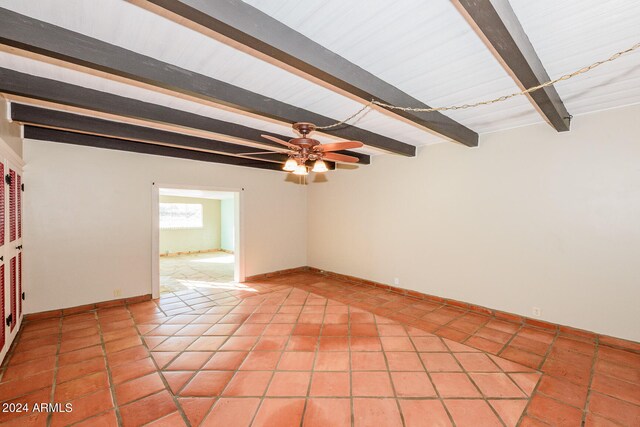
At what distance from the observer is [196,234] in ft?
33.1

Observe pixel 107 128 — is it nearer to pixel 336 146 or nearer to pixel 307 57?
pixel 336 146

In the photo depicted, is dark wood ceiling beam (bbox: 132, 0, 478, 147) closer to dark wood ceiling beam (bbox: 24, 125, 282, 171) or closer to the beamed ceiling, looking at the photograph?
the beamed ceiling

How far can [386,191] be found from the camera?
5285mm

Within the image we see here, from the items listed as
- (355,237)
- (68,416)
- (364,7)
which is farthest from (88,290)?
(364,7)

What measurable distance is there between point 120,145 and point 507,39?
5.07 m

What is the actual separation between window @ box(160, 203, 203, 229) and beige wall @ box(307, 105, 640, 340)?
721 cm

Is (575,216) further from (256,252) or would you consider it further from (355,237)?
(256,252)

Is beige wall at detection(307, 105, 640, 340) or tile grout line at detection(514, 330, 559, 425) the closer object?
tile grout line at detection(514, 330, 559, 425)

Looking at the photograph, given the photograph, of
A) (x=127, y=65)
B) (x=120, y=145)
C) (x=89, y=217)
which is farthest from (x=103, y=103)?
(x=89, y=217)

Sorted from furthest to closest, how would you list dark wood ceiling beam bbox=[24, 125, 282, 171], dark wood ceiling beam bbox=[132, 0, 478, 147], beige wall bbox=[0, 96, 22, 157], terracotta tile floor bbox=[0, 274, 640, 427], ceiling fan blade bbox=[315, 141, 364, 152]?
dark wood ceiling beam bbox=[24, 125, 282, 171]
beige wall bbox=[0, 96, 22, 157]
ceiling fan blade bbox=[315, 141, 364, 152]
terracotta tile floor bbox=[0, 274, 640, 427]
dark wood ceiling beam bbox=[132, 0, 478, 147]

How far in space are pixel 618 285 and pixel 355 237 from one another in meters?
3.84

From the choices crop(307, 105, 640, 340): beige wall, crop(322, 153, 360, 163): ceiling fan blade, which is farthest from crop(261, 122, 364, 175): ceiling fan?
crop(307, 105, 640, 340): beige wall

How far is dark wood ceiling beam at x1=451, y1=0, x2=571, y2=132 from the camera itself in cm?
138

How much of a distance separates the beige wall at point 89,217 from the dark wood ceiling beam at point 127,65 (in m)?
2.91
